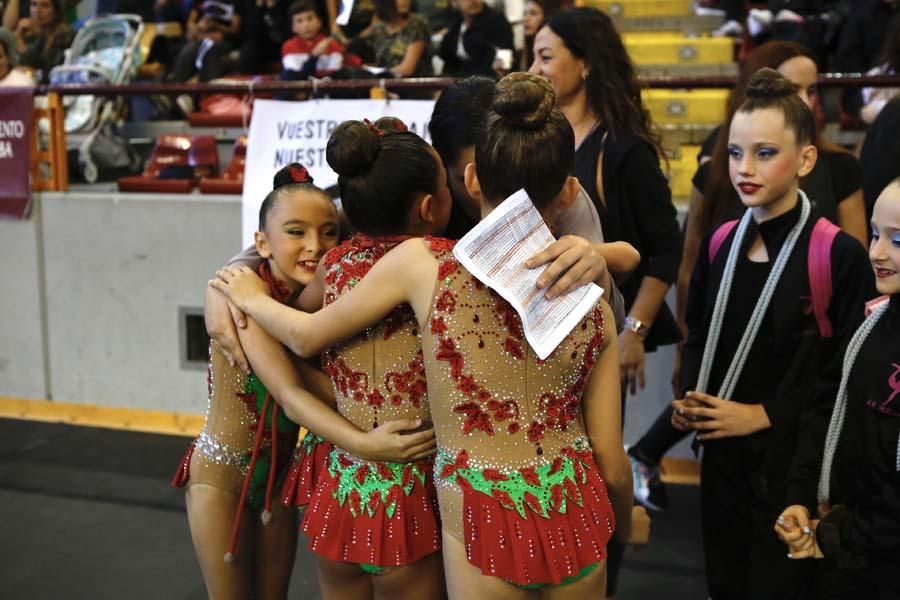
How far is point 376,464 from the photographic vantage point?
1.78 metres

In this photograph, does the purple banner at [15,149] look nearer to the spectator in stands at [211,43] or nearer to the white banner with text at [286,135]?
the white banner with text at [286,135]

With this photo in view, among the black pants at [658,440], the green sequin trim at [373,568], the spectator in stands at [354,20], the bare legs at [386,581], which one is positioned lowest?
the black pants at [658,440]

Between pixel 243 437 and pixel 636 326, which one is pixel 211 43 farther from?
pixel 243 437

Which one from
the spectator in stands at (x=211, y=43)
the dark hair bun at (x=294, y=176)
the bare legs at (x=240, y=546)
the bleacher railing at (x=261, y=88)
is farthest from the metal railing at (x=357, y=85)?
the spectator in stands at (x=211, y=43)

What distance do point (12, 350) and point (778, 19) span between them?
5398 millimetres

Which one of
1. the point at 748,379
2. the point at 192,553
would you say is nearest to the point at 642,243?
the point at 748,379

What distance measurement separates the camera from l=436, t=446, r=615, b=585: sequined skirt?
162cm

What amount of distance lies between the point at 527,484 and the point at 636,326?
1126 millimetres

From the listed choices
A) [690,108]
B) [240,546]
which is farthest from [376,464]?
[690,108]

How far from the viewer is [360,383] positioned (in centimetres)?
178

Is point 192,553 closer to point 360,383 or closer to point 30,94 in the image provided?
point 360,383

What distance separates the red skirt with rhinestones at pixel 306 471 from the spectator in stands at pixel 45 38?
7174mm

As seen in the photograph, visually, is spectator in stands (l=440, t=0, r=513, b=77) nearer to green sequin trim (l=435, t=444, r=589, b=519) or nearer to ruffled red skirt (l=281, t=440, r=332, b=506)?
ruffled red skirt (l=281, t=440, r=332, b=506)

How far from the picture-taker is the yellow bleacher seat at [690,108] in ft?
23.0
